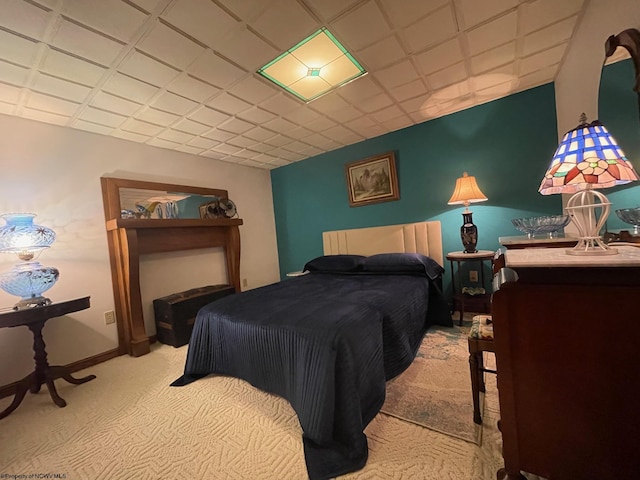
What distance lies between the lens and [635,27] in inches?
39.8

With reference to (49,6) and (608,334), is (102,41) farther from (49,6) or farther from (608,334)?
(608,334)

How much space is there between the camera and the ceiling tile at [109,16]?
1177 mm

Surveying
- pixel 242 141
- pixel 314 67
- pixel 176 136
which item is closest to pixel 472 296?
pixel 314 67

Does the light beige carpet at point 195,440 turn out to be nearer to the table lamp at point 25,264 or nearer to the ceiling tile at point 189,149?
the table lamp at point 25,264

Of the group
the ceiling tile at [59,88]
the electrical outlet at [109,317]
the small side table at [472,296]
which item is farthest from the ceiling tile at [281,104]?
the electrical outlet at [109,317]

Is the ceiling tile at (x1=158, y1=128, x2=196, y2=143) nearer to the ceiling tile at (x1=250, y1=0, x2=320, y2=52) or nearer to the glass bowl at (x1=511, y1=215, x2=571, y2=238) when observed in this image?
the ceiling tile at (x1=250, y1=0, x2=320, y2=52)

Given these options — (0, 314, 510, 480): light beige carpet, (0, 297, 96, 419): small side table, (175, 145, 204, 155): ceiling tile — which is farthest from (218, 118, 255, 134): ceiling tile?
(0, 314, 510, 480): light beige carpet

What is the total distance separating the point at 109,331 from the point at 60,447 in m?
1.36

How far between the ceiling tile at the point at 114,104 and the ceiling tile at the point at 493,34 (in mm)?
2530

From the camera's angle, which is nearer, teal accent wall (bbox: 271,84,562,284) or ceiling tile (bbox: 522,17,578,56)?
ceiling tile (bbox: 522,17,578,56)

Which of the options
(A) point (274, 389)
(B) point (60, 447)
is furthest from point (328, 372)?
(B) point (60, 447)

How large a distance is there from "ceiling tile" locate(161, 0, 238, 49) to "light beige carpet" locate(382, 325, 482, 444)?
2303mm

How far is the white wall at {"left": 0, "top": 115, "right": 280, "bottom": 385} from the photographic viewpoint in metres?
2.00

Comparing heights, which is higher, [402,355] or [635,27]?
[635,27]
